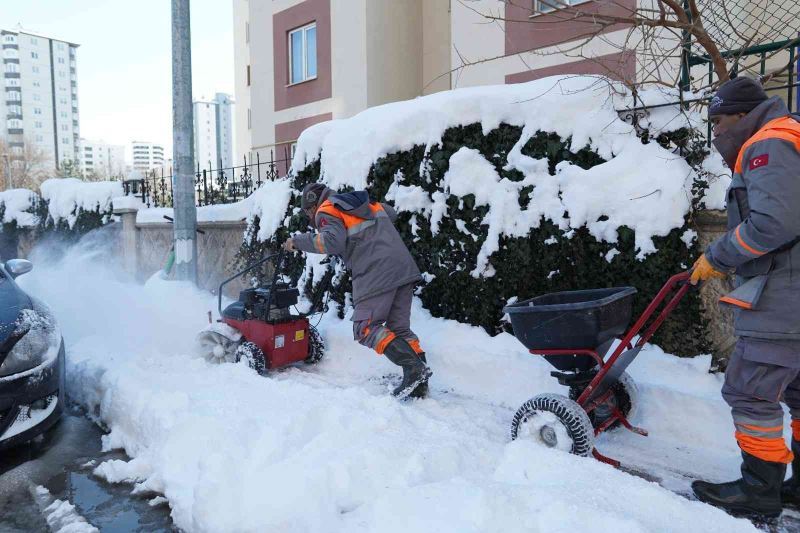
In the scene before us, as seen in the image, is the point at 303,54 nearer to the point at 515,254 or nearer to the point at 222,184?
the point at 222,184

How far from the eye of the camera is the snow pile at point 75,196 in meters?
12.1

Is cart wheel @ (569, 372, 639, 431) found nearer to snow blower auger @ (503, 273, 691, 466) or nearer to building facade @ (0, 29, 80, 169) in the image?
snow blower auger @ (503, 273, 691, 466)

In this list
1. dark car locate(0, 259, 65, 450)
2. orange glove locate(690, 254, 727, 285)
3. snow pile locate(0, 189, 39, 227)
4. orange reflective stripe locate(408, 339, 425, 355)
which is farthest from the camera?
snow pile locate(0, 189, 39, 227)

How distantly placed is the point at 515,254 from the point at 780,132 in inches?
99.8

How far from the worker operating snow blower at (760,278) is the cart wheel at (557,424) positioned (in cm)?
60

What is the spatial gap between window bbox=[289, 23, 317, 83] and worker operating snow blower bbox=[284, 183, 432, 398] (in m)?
11.6

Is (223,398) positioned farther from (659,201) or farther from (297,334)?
(659,201)

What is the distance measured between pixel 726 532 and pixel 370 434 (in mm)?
1820

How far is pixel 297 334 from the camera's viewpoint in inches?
206

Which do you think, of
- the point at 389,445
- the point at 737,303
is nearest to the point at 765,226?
the point at 737,303

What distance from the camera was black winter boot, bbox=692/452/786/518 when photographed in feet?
8.67

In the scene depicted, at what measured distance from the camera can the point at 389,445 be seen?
321 cm

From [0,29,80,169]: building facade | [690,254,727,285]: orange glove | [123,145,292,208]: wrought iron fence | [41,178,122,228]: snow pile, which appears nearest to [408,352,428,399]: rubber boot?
[690,254,727,285]: orange glove

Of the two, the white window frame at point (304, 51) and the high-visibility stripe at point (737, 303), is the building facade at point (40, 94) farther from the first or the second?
the high-visibility stripe at point (737, 303)
